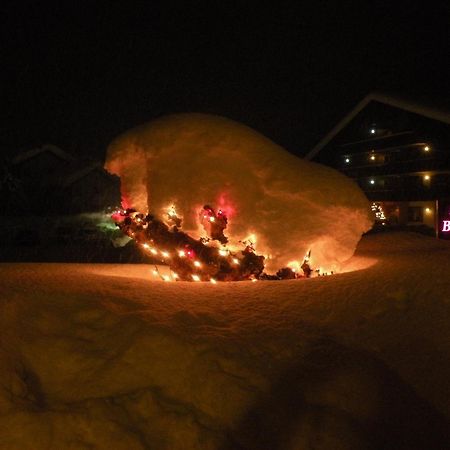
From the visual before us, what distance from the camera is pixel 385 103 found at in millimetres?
26609

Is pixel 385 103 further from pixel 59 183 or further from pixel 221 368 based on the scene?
pixel 221 368

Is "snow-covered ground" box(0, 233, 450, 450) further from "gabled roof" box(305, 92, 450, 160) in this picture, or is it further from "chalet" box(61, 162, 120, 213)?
"chalet" box(61, 162, 120, 213)

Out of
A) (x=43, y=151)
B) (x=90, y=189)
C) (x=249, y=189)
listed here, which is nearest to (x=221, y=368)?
(x=249, y=189)

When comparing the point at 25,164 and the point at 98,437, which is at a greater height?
the point at 25,164

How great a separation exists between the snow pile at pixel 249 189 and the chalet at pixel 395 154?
15538mm

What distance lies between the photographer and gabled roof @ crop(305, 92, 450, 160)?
75.4ft

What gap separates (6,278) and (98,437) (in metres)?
4.15

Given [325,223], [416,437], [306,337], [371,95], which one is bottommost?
[416,437]

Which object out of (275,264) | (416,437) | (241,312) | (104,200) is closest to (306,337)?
(241,312)

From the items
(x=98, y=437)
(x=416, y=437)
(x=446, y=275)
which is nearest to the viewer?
(x=98, y=437)

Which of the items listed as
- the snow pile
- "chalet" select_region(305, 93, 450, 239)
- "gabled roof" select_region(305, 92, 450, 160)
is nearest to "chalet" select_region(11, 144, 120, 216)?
"gabled roof" select_region(305, 92, 450, 160)

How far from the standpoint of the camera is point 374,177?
2789 cm

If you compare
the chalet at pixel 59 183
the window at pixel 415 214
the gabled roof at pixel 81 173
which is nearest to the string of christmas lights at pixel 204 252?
the window at pixel 415 214

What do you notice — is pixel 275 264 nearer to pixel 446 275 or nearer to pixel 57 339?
pixel 446 275
